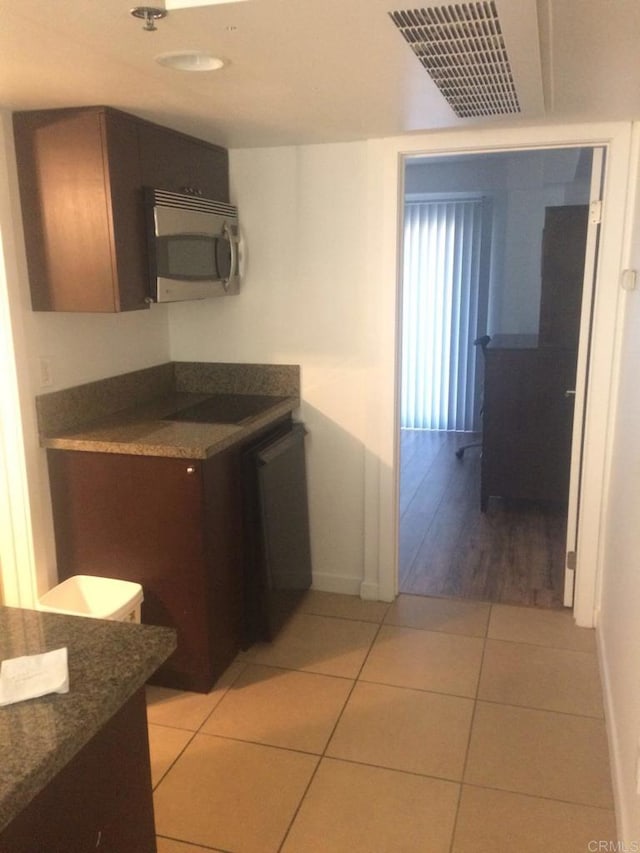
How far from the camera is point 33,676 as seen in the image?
1.15 m

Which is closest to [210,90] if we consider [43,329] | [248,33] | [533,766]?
[248,33]

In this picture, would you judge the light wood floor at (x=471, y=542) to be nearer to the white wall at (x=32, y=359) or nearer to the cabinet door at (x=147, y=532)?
the cabinet door at (x=147, y=532)

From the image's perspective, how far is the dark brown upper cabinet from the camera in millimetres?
2305

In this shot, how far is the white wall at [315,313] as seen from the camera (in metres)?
3.05

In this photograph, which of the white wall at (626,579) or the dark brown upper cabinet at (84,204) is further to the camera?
the dark brown upper cabinet at (84,204)

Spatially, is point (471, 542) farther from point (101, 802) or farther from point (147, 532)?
point (101, 802)

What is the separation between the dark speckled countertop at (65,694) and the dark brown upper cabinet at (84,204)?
4.29ft

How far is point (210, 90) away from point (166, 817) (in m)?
2.14

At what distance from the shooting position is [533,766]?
2.21 m

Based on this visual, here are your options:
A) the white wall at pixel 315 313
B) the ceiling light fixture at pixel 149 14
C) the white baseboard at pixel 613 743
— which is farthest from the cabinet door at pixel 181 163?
the white baseboard at pixel 613 743

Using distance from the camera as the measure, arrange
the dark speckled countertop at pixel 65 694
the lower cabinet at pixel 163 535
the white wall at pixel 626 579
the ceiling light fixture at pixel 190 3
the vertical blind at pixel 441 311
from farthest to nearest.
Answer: the vertical blind at pixel 441 311 < the lower cabinet at pixel 163 535 < the white wall at pixel 626 579 < the ceiling light fixture at pixel 190 3 < the dark speckled countertop at pixel 65 694

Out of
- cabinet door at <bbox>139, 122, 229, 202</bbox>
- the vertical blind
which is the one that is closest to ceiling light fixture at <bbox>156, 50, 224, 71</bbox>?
cabinet door at <bbox>139, 122, 229, 202</bbox>

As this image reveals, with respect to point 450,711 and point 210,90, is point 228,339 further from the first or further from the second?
point 450,711

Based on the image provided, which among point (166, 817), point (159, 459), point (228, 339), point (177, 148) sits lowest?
point (166, 817)
